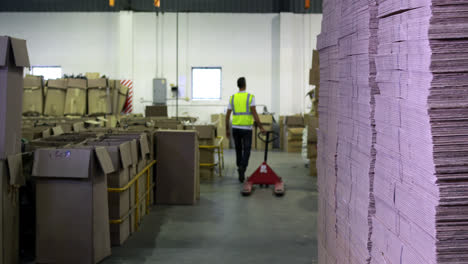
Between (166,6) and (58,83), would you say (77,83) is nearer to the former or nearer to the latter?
(58,83)

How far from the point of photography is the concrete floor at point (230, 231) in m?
4.54

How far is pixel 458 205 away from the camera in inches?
59.7

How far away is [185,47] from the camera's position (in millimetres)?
15555

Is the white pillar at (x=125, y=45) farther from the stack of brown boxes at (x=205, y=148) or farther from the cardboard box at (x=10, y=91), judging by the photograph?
the cardboard box at (x=10, y=91)

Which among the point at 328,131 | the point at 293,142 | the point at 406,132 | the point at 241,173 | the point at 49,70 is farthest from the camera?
the point at 49,70

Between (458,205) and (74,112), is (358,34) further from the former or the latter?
(74,112)

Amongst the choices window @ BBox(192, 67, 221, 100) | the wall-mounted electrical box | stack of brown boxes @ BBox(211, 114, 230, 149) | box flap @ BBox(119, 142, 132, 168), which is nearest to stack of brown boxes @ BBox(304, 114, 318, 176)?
box flap @ BBox(119, 142, 132, 168)

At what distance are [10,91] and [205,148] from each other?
4.72 metres

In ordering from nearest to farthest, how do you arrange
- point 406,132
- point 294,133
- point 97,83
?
point 406,132 < point 97,83 < point 294,133

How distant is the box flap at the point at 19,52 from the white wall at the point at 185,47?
447 inches

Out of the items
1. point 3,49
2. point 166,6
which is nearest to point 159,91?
point 166,6

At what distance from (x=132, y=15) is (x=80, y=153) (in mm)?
11906

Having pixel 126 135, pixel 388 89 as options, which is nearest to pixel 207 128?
pixel 126 135

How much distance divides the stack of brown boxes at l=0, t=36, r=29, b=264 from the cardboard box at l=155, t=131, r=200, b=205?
2552 millimetres
